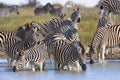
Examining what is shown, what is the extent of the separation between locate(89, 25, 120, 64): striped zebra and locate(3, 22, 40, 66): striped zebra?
6.96 feet

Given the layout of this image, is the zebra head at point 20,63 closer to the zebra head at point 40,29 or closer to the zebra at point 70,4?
the zebra head at point 40,29

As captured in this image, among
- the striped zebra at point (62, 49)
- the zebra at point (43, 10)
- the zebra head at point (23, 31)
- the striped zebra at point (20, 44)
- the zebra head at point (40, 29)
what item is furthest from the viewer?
the zebra at point (43, 10)

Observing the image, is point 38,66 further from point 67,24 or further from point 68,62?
point 67,24

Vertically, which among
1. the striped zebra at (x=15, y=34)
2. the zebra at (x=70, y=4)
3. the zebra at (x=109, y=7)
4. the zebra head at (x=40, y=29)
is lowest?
the striped zebra at (x=15, y=34)

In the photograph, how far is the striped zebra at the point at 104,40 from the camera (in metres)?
20.9

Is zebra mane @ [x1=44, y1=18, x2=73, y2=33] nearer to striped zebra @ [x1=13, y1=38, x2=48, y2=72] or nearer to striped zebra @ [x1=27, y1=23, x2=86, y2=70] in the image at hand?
striped zebra @ [x1=27, y1=23, x2=86, y2=70]

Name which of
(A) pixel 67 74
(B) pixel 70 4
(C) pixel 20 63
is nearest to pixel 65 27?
(C) pixel 20 63

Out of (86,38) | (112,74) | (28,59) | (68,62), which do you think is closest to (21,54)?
(28,59)

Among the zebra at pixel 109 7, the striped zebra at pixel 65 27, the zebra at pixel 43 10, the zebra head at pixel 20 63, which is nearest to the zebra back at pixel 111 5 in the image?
the zebra at pixel 109 7

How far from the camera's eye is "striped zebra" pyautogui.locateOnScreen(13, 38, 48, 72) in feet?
59.0

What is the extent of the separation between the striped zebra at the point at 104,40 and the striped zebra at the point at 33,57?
2.67 m

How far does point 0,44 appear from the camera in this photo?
20.2m

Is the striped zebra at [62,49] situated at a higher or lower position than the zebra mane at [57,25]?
lower

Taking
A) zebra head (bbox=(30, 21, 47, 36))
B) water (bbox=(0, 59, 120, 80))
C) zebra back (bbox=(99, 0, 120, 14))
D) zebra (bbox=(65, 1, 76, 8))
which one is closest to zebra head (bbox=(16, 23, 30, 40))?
zebra head (bbox=(30, 21, 47, 36))
